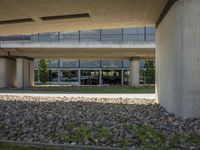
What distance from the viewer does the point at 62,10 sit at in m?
16.9

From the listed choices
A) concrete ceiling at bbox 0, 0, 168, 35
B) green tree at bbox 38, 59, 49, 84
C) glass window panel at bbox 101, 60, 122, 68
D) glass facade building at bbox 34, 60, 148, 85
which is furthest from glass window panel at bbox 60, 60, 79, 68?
concrete ceiling at bbox 0, 0, 168, 35

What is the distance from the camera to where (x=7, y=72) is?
4347 centimetres

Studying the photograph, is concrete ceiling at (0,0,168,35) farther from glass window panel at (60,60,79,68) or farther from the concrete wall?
glass window panel at (60,60,79,68)

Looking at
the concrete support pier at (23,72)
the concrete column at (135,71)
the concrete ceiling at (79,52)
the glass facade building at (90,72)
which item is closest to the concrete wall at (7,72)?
the concrete support pier at (23,72)

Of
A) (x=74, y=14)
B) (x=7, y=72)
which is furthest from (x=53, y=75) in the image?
(x=74, y=14)

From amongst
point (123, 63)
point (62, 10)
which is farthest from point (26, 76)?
point (62, 10)

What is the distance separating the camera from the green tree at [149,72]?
5209 cm

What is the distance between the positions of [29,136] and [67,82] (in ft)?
159

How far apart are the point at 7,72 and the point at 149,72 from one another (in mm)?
21049

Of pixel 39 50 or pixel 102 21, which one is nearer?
pixel 102 21

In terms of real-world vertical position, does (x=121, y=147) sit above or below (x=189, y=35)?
below

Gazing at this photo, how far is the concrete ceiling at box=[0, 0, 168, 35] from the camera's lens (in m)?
15.4

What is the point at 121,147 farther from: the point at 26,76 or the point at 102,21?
the point at 26,76

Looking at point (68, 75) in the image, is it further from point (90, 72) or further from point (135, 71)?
point (135, 71)
